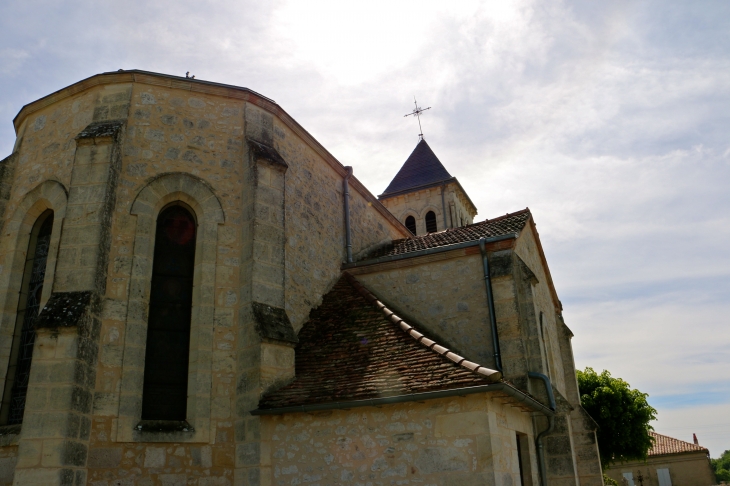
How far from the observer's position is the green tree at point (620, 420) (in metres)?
24.6

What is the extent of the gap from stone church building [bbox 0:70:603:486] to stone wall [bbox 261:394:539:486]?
0.08 feet

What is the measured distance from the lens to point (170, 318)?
28.4 ft

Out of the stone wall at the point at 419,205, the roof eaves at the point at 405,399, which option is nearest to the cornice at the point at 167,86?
the roof eaves at the point at 405,399

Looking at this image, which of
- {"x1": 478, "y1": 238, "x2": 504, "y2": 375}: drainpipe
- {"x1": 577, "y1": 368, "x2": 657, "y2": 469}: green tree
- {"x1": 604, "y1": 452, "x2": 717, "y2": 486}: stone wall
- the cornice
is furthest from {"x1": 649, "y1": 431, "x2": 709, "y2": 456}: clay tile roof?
the cornice

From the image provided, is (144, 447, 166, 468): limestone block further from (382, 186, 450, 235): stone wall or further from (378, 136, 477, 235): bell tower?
(382, 186, 450, 235): stone wall

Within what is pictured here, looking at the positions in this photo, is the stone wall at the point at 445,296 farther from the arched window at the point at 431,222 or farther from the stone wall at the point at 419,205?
the arched window at the point at 431,222

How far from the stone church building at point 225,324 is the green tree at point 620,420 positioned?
1679cm

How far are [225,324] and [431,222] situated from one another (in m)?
17.4

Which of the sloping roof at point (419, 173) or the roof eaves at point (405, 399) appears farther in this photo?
the sloping roof at point (419, 173)

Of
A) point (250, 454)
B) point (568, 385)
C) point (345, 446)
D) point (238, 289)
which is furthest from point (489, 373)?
point (568, 385)

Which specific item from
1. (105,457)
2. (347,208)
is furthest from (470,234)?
(105,457)

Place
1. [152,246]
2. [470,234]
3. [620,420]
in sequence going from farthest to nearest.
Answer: [620,420] < [470,234] < [152,246]

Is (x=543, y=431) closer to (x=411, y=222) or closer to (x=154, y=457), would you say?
(x=154, y=457)

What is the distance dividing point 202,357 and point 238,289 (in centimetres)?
115
